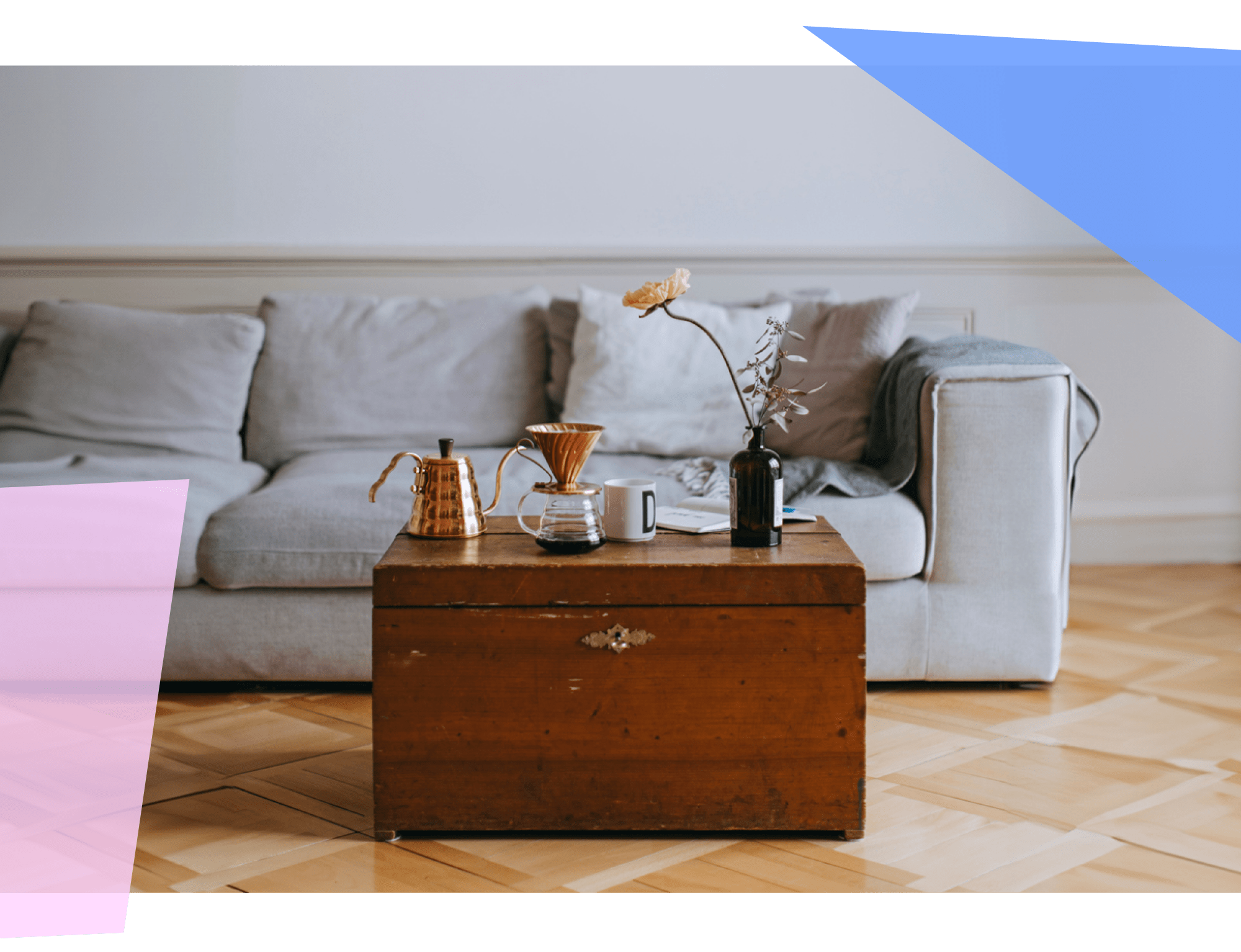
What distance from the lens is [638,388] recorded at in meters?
2.75

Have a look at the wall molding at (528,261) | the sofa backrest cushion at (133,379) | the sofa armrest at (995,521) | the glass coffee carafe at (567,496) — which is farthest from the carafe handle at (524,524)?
the wall molding at (528,261)

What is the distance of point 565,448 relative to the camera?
1.63m

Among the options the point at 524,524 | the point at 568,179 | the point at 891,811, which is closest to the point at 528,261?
the point at 568,179

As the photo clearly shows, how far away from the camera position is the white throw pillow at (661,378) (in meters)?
2.71

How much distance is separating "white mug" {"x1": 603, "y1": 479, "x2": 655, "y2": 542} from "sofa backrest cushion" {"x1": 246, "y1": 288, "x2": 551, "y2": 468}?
122 centimetres

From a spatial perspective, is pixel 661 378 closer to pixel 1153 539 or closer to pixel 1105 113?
pixel 1105 113

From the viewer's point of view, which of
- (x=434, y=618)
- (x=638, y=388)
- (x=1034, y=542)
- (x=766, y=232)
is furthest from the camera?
(x=766, y=232)

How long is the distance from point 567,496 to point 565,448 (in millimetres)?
66

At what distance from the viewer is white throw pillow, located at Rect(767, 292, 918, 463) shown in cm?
260

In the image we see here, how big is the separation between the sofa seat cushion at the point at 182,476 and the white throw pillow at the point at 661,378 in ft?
2.53

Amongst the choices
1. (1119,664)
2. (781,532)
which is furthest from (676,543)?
(1119,664)

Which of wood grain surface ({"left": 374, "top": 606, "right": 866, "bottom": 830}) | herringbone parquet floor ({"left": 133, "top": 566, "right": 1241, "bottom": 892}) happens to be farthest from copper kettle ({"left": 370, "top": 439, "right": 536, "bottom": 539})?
herringbone parquet floor ({"left": 133, "top": 566, "right": 1241, "bottom": 892})
